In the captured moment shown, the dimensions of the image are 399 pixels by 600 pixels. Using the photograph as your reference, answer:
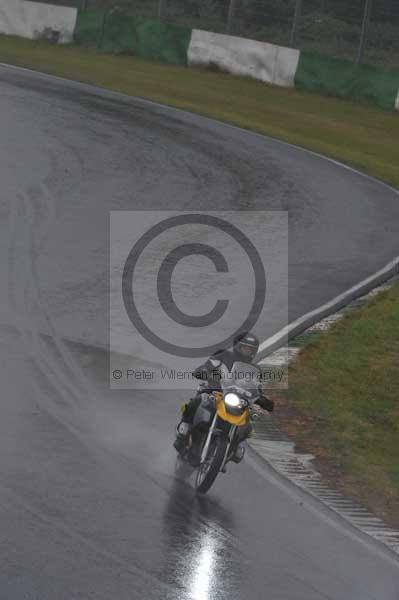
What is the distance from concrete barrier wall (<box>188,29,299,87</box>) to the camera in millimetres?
40031

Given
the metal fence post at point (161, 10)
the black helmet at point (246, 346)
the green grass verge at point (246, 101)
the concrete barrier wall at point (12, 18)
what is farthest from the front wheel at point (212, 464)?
the metal fence post at point (161, 10)

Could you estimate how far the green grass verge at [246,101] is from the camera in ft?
103

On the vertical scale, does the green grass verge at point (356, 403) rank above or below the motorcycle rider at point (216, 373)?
below

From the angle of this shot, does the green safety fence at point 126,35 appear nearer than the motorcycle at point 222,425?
No

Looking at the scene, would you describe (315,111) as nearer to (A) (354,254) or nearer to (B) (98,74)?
(B) (98,74)

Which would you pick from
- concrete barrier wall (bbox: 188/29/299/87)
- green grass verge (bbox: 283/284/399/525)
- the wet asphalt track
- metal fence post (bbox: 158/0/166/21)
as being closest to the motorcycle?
the wet asphalt track

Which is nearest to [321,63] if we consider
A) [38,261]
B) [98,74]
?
[98,74]

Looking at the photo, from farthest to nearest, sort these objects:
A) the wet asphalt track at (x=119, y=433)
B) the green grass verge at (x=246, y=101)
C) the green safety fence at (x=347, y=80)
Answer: the green safety fence at (x=347, y=80) → the green grass verge at (x=246, y=101) → the wet asphalt track at (x=119, y=433)

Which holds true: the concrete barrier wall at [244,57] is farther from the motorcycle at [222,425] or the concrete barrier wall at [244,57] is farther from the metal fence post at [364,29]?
the motorcycle at [222,425]

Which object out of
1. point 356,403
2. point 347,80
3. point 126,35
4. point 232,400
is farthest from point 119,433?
point 126,35

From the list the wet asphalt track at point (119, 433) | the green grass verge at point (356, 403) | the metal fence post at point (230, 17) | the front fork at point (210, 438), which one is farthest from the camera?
the metal fence post at point (230, 17)

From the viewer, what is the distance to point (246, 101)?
1454 inches
